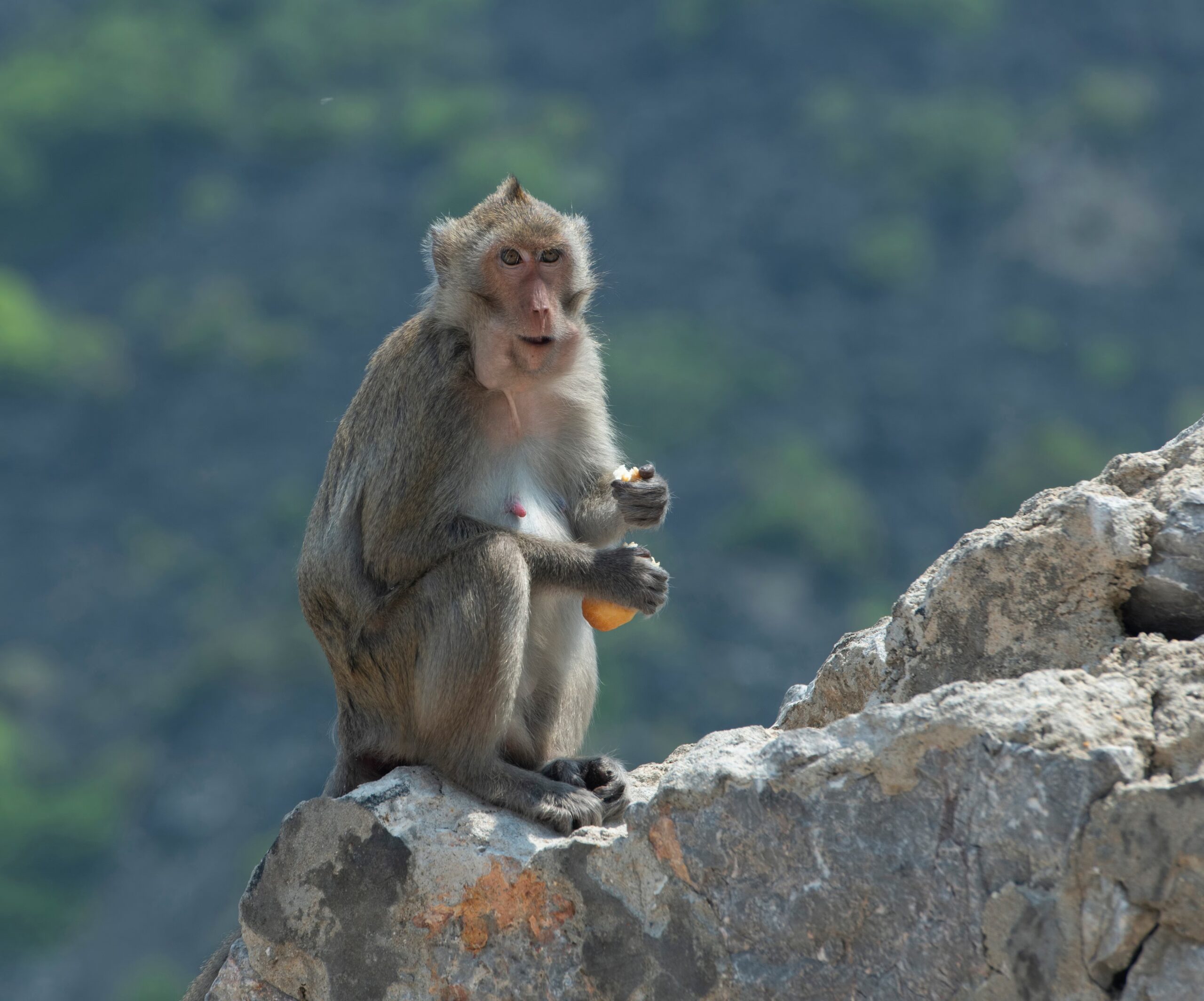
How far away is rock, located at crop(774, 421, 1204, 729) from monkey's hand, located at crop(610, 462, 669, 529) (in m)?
1.35

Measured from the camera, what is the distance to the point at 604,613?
5.46 metres

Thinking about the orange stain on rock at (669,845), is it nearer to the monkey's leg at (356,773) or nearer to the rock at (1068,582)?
the rock at (1068,582)

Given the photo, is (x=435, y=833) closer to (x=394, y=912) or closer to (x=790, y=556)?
(x=394, y=912)

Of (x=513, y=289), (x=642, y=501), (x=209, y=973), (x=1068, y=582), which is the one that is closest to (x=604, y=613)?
(x=642, y=501)

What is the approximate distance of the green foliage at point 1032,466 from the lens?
45.8 metres

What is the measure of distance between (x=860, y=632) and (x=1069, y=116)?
183 ft

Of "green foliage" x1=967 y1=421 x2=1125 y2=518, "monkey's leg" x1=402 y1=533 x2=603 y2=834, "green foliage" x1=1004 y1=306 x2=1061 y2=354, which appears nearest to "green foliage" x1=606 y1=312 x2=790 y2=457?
"green foliage" x1=1004 y1=306 x2=1061 y2=354

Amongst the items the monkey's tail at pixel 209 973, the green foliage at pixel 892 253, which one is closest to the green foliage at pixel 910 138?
the green foliage at pixel 892 253

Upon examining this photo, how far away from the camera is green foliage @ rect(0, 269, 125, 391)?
52656mm

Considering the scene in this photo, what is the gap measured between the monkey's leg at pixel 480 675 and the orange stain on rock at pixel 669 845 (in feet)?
3.21

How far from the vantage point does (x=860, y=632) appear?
197 inches

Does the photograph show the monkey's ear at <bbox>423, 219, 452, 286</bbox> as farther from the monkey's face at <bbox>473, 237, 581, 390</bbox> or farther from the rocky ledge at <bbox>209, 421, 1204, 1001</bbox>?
the rocky ledge at <bbox>209, 421, 1204, 1001</bbox>

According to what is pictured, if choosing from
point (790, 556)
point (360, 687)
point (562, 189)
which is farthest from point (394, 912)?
point (562, 189)

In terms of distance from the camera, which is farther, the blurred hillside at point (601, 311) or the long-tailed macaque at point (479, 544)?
the blurred hillside at point (601, 311)
